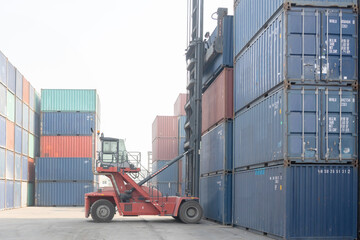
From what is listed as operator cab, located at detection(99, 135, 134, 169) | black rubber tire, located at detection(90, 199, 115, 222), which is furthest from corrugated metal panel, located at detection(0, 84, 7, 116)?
black rubber tire, located at detection(90, 199, 115, 222)

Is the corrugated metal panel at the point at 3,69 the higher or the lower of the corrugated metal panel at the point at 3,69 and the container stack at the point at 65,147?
the higher

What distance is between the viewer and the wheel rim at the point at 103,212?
→ 22109 mm

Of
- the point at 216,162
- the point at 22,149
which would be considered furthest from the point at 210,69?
the point at 22,149

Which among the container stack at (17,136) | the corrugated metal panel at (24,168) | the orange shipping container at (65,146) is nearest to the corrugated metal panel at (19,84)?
the container stack at (17,136)

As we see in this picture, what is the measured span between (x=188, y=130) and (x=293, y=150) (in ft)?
36.8

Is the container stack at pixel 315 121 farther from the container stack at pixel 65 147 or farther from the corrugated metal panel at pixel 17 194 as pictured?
the container stack at pixel 65 147

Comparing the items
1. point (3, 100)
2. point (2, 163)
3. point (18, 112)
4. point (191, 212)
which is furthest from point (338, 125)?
point (18, 112)

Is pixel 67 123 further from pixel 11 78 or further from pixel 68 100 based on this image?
pixel 11 78

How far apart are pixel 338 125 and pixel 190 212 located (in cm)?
933

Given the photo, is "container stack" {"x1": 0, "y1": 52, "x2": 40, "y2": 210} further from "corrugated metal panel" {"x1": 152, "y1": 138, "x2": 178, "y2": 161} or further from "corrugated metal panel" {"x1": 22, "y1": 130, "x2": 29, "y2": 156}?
"corrugated metal panel" {"x1": 152, "y1": 138, "x2": 178, "y2": 161}

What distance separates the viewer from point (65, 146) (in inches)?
1722

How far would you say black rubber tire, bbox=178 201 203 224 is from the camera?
2181cm

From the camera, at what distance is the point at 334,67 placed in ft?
46.8

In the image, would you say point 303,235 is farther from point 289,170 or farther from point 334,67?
point 334,67
